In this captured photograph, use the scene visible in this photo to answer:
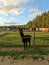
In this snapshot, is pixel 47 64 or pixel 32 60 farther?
pixel 32 60

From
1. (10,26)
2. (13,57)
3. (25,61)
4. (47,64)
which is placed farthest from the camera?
(10,26)

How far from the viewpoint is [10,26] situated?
1438 cm

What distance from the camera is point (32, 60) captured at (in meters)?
7.74

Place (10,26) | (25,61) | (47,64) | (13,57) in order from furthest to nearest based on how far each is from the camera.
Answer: (10,26) → (13,57) → (25,61) → (47,64)

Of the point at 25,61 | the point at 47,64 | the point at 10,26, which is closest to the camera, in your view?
the point at 47,64

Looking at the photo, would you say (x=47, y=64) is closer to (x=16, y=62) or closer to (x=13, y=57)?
(x=16, y=62)

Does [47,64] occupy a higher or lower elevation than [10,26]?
lower

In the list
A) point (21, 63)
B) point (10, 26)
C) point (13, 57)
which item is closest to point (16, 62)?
point (21, 63)

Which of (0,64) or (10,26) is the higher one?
(10,26)

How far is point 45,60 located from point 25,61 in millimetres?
790

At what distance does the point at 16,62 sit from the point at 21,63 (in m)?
0.24

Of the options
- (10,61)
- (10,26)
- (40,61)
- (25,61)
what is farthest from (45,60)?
(10,26)

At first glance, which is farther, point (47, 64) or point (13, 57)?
point (13, 57)

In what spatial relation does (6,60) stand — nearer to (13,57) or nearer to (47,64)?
(13,57)
